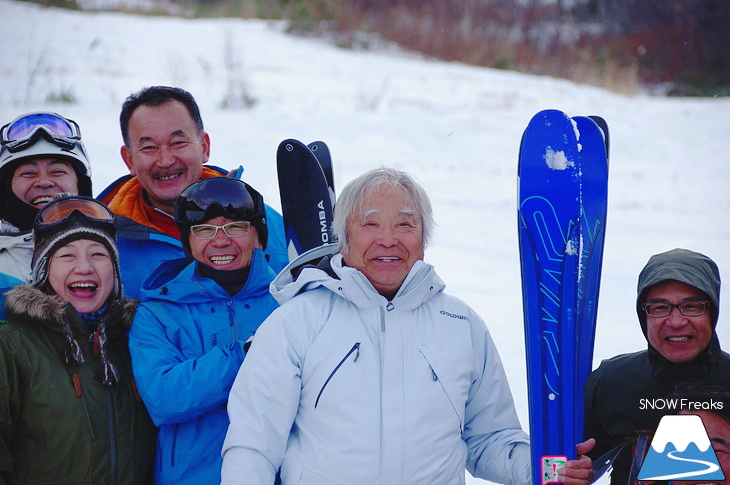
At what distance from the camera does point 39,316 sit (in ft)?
7.67

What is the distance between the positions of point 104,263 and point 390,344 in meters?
0.99

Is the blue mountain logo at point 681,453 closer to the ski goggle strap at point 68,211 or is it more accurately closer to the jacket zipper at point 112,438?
the jacket zipper at point 112,438

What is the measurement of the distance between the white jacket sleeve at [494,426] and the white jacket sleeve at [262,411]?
0.59 metres

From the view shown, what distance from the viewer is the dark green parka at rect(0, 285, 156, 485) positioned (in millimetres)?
2289

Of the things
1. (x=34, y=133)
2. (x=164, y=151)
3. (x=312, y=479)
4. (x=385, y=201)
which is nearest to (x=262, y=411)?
(x=312, y=479)

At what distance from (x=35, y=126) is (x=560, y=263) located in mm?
2072

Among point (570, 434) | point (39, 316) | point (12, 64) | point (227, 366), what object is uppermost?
point (12, 64)

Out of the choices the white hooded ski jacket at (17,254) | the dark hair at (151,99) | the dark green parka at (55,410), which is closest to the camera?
the dark green parka at (55,410)

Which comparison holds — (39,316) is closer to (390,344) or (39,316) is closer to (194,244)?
(194,244)

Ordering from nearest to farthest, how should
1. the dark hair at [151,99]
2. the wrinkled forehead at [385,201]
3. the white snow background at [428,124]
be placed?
the wrinkled forehead at [385,201], the dark hair at [151,99], the white snow background at [428,124]

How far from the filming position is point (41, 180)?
9.96 ft

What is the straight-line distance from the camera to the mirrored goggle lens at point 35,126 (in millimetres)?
3043

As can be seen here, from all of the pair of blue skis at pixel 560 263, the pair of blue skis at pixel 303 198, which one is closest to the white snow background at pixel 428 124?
the pair of blue skis at pixel 560 263

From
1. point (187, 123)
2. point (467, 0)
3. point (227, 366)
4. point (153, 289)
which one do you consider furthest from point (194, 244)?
point (467, 0)
